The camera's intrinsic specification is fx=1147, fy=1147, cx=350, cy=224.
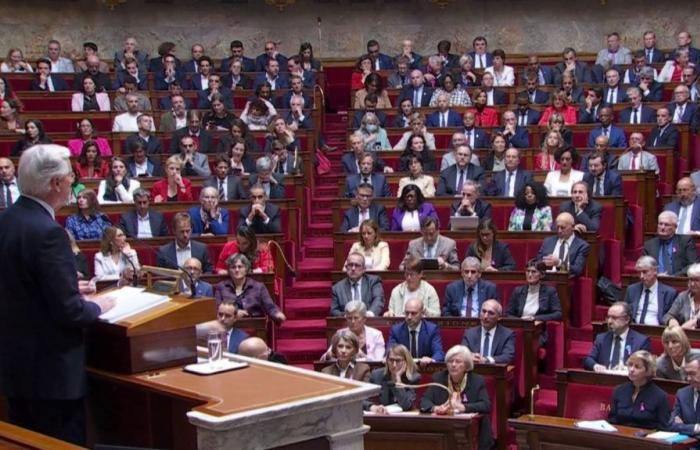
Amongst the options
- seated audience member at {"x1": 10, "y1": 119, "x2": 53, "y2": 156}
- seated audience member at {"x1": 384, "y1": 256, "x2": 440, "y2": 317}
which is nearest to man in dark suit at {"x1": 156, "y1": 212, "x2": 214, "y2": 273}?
seated audience member at {"x1": 384, "y1": 256, "x2": 440, "y2": 317}

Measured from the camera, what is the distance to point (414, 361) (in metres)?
4.48

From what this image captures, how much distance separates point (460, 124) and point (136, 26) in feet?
12.9

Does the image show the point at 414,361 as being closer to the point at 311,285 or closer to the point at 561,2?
the point at 311,285

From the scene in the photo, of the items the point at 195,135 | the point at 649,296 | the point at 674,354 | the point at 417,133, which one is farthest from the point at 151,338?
the point at 195,135

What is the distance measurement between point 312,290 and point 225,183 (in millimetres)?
847

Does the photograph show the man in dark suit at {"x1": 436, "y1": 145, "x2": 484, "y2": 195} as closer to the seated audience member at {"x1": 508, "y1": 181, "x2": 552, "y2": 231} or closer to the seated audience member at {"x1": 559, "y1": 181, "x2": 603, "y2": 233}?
the seated audience member at {"x1": 508, "y1": 181, "x2": 552, "y2": 231}

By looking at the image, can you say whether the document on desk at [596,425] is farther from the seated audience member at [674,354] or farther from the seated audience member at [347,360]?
the seated audience member at [347,360]

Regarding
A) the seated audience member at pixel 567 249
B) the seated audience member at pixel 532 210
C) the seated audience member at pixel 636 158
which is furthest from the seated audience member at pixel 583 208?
the seated audience member at pixel 636 158

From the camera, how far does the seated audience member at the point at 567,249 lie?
541 centimetres

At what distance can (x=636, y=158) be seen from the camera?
6.57 m

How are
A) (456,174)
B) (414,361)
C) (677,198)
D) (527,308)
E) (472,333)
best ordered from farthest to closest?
(456,174)
(677,198)
(527,308)
(472,333)
(414,361)

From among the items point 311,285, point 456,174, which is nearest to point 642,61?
point 456,174

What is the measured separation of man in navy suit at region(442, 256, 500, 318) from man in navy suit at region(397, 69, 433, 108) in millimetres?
3119

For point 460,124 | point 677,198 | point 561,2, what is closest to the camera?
point 677,198
